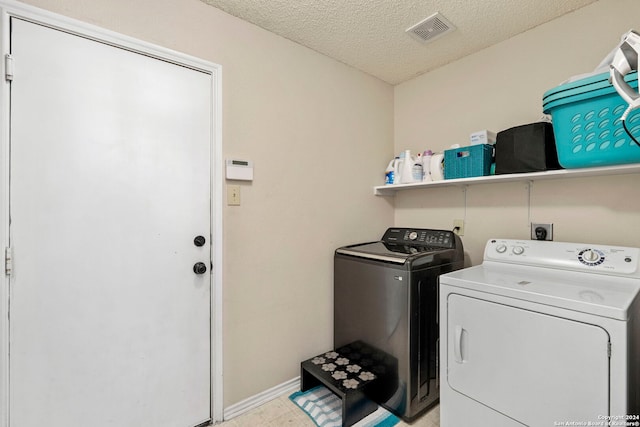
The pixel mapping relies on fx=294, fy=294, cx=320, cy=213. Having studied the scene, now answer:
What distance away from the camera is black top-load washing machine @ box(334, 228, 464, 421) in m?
1.71

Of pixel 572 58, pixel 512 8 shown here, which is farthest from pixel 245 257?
pixel 572 58

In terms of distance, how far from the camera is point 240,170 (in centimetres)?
176

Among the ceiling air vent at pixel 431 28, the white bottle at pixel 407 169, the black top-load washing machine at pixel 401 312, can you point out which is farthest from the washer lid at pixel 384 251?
the ceiling air vent at pixel 431 28

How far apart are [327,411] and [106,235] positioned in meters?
1.57

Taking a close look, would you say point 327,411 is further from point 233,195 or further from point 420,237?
point 233,195

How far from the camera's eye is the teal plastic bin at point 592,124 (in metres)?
1.26

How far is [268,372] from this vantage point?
1.90 metres

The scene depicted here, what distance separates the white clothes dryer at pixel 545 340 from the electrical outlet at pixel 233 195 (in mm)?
1238

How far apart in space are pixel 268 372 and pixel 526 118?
7.72ft

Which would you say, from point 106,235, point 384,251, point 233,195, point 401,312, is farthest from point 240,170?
point 401,312

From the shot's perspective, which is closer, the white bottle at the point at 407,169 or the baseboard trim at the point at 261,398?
the baseboard trim at the point at 261,398

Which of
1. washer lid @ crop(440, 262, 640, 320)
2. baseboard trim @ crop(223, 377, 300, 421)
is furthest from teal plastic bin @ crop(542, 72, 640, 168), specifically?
baseboard trim @ crop(223, 377, 300, 421)

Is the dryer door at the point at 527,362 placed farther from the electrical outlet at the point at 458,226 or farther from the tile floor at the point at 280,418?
the electrical outlet at the point at 458,226

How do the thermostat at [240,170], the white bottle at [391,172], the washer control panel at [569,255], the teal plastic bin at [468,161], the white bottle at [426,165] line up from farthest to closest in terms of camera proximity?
the white bottle at [391,172] → the white bottle at [426,165] → the teal plastic bin at [468,161] → the thermostat at [240,170] → the washer control panel at [569,255]
